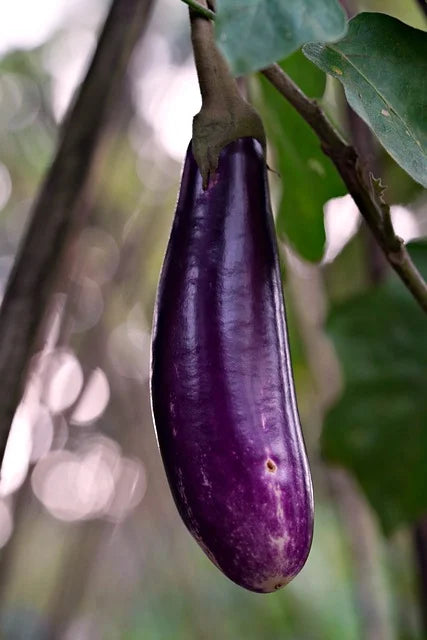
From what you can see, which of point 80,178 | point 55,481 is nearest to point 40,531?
point 55,481

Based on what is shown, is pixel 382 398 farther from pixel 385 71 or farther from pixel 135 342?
pixel 135 342

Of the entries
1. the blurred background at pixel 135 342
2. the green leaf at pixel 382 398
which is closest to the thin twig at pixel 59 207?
the blurred background at pixel 135 342

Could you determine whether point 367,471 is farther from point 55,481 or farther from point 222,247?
point 55,481

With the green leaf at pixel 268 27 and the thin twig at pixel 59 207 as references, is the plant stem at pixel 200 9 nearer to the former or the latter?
the green leaf at pixel 268 27

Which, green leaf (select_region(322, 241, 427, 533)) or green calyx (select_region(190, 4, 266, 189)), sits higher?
green calyx (select_region(190, 4, 266, 189))

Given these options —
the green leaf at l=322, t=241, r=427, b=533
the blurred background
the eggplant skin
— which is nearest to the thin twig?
the blurred background

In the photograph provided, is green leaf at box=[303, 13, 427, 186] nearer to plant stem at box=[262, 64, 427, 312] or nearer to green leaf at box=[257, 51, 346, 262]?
plant stem at box=[262, 64, 427, 312]
